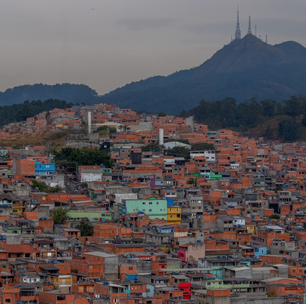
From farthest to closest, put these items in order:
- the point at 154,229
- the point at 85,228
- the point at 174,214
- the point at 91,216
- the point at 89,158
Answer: the point at 89,158 < the point at 174,214 < the point at 91,216 < the point at 85,228 < the point at 154,229

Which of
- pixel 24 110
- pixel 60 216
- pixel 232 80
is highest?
pixel 232 80

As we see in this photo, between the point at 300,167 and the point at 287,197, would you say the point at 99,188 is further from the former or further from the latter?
the point at 300,167

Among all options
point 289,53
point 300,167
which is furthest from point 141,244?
point 289,53

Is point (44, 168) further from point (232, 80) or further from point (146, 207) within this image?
point (232, 80)

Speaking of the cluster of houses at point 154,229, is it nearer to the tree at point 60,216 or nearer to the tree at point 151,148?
the tree at point 60,216

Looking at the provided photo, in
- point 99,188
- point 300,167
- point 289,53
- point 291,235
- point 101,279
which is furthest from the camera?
point 289,53

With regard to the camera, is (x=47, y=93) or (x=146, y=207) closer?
Result: (x=146, y=207)

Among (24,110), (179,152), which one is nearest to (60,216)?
(179,152)

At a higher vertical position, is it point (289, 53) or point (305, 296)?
point (289, 53)

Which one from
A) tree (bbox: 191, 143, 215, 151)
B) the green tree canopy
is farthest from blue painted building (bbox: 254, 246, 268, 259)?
tree (bbox: 191, 143, 215, 151)
